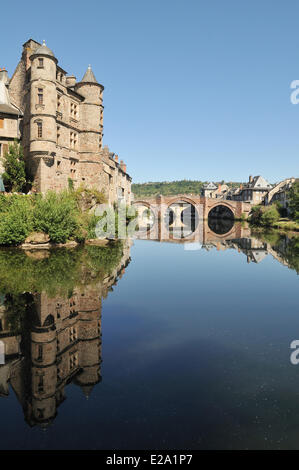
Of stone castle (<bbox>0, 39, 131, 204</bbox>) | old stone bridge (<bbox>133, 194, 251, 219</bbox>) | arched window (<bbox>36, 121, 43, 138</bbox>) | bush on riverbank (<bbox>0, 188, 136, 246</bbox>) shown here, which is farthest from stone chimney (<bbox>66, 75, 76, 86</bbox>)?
old stone bridge (<bbox>133, 194, 251, 219</bbox>)

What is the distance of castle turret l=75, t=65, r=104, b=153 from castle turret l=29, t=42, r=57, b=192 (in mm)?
6107

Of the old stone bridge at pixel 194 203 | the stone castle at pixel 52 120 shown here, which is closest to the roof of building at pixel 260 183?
the old stone bridge at pixel 194 203

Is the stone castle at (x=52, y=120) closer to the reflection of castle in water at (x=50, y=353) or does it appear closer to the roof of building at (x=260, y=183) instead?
the reflection of castle in water at (x=50, y=353)

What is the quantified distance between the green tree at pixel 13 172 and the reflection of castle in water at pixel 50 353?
21429 mm

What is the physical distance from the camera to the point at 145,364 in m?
8.66

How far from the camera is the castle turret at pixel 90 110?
38375mm

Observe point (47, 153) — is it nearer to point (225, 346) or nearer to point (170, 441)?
point (225, 346)

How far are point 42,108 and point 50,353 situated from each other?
2947 cm

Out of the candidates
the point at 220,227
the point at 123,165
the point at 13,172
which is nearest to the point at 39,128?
the point at 13,172

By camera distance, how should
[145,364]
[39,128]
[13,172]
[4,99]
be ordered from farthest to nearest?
[4,99], [39,128], [13,172], [145,364]

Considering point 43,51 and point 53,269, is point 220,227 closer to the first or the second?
point 43,51

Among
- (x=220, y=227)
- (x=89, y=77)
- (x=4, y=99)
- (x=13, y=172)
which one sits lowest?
(x=220, y=227)

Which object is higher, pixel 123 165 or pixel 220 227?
pixel 123 165
